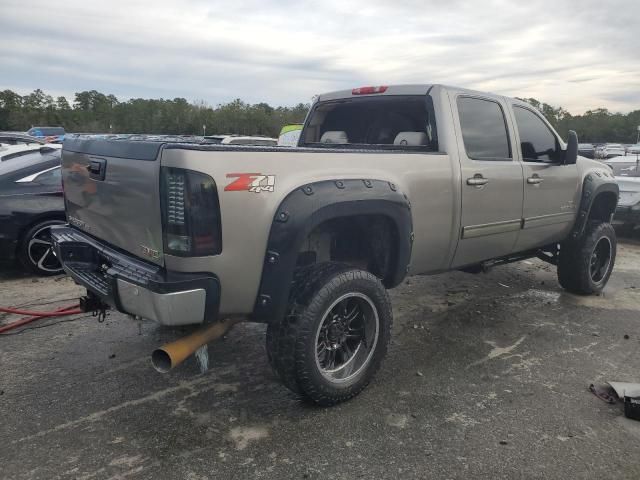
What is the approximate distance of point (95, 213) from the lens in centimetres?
315

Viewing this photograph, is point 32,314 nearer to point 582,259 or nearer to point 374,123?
point 374,123

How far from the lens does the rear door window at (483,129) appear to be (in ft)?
13.3

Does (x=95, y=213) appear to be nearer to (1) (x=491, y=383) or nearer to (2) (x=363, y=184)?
(2) (x=363, y=184)

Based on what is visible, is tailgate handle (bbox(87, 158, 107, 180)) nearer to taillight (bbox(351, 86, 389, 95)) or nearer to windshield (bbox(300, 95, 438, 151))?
windshield (bbox(300, 95, 438, 151))

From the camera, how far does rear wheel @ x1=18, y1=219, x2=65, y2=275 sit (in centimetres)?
589

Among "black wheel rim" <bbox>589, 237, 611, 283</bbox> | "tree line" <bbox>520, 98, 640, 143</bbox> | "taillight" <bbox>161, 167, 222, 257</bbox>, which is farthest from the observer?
"tree line" <bbox>520, 98, 640, 143</bbox>

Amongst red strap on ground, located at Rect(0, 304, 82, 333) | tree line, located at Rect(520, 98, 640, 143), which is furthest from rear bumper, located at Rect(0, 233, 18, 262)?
tree line, located at Rect(520, 98, 640, 143)

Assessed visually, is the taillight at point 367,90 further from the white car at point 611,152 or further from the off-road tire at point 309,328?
the white car at point 611,152

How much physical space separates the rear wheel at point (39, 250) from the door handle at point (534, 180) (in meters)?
4.97

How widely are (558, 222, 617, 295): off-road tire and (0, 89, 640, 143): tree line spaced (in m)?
35.1

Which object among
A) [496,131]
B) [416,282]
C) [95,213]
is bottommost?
[416,282]

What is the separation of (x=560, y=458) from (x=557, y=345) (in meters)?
1.74

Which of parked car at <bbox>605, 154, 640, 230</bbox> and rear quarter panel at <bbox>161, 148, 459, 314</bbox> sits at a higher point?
rear quarter panel at <bbox>161, 148, 459, 314</bbox>

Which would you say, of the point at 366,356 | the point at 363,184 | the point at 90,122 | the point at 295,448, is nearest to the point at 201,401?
the point at 295,448
